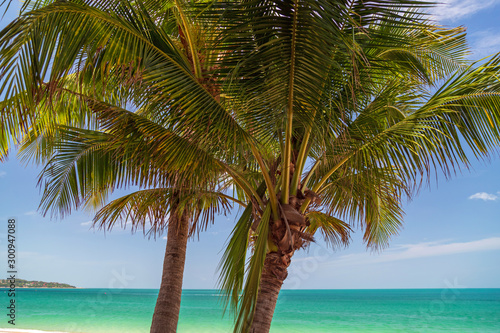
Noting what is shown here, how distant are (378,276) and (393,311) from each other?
926 inches

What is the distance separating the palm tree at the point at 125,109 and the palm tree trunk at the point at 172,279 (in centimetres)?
1

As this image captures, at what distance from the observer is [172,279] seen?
6523mm

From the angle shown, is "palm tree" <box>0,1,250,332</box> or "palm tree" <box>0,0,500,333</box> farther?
"palm tree" <box>0,0,500,333</box>

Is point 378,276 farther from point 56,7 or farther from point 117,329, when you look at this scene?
point 56,7

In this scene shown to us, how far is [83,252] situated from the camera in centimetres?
5288

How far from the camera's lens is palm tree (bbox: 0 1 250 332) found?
11.1 ft

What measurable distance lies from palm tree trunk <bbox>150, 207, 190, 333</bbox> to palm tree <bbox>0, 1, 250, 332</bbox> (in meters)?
0.01

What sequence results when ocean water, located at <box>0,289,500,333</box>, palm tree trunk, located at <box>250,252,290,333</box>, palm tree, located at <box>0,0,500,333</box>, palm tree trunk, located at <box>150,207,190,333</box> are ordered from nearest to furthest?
palm tree, located at <box>0,0,500,333</box>
palm tree trunk, located at <box>250,252,290,333</box>
palm tree trunk, located at <box>150,207,190,333</box>
ocean water, located at <box>0,289,500,333</box>

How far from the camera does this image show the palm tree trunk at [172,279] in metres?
6.32

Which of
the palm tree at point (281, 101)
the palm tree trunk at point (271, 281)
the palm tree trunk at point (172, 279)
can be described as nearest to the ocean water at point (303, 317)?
the palm tree trunk at point (172, 279)

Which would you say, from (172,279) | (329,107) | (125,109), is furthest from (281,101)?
(172,279)

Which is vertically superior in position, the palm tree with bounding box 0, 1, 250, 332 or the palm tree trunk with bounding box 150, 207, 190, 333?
the palm tree with bounding box 0, 1, 250, 332

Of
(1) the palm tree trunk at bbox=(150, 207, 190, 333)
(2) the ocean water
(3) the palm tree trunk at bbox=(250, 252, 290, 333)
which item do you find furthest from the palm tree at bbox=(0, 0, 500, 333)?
(2) the ocean water

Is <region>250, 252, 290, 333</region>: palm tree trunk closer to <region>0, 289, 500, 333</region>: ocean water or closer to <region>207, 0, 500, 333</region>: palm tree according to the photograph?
<region>207, 0, 500, 333</region>: palm tree
